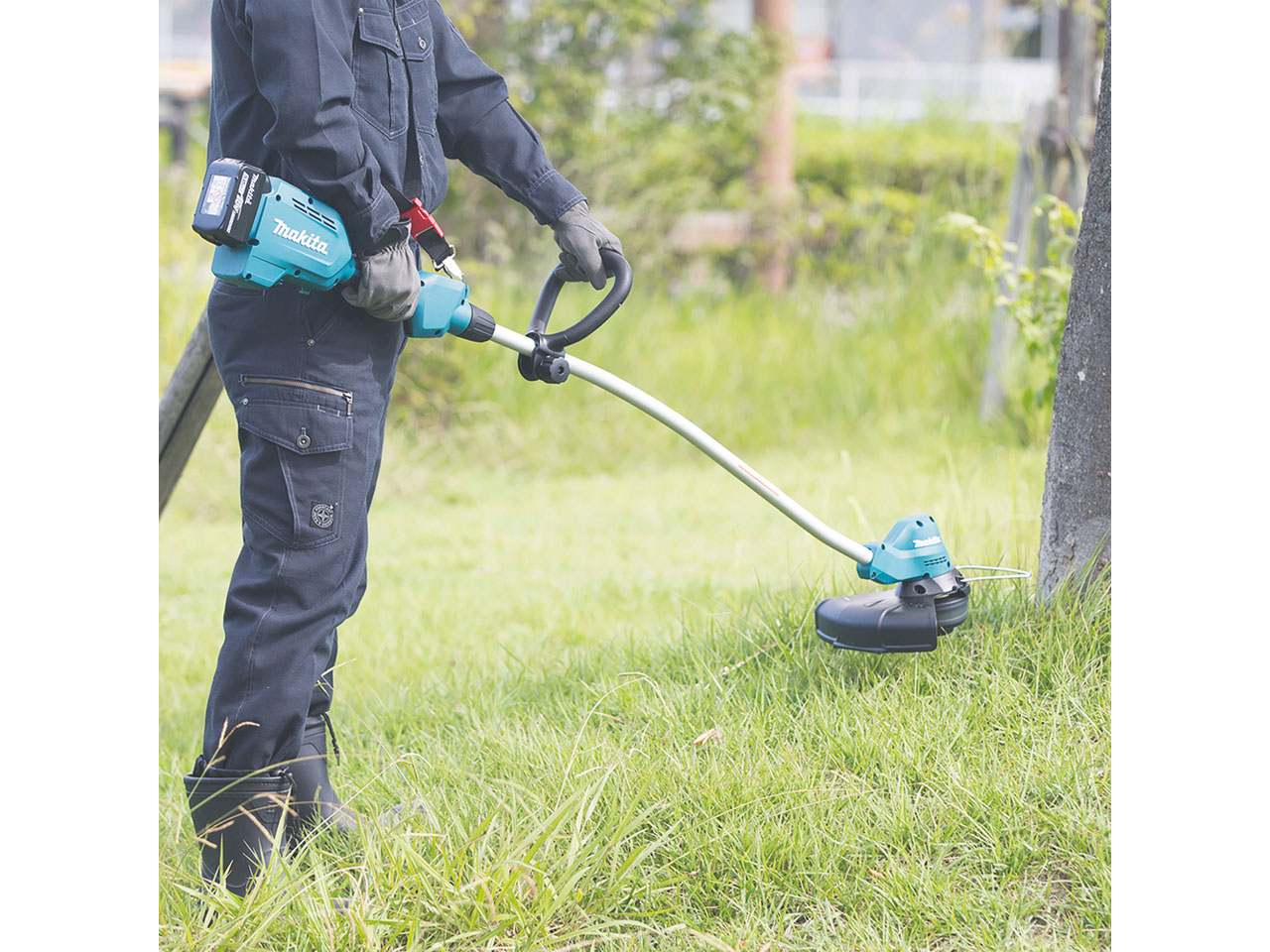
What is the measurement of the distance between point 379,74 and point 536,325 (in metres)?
0.54

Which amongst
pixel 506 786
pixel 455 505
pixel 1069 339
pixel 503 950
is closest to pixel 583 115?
pixel 455 505

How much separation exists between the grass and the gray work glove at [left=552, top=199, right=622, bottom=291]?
89 cm

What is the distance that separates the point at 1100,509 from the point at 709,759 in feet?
3.46

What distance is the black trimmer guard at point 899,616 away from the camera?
237cm

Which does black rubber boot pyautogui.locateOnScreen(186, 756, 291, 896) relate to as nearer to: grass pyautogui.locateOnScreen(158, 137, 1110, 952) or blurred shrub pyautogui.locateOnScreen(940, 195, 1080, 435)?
grass pyautogui.locateOnScreen(158, 137, 1110, 952)

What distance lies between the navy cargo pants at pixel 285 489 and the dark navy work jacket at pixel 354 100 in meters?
0.20

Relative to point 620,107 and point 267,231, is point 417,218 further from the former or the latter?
point 620,107

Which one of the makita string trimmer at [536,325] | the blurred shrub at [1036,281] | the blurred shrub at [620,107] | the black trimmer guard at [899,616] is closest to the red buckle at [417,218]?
the makita string trimmer at [536,325]

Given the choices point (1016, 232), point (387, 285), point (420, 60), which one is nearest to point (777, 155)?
point (1016, 232)

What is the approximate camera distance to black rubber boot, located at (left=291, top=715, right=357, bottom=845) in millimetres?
2203

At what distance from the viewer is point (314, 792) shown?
2264 millimetres

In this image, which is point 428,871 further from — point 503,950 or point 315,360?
point 315,360

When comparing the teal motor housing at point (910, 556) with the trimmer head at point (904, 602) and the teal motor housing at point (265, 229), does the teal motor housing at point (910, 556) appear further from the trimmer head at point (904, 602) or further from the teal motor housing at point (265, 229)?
the teal motor housing at point (265, 229)

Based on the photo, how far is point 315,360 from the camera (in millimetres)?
2016
